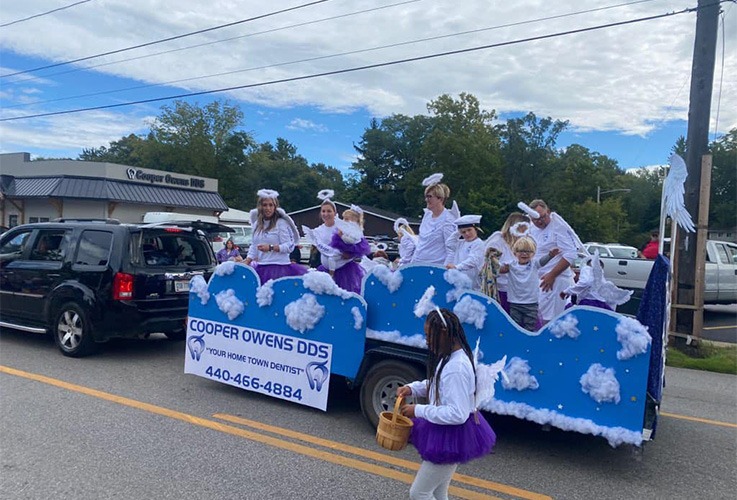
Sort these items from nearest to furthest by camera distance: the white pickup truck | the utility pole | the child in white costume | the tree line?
1. the child in white costume
2. the utility pole
3. the white pickup truck
4. the tree line

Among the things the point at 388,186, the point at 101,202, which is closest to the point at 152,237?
the point at 101,202

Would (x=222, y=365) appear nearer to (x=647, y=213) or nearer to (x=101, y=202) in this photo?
(x=101, y=202)

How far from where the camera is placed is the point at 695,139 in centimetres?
920

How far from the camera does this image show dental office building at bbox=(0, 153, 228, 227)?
100 ft

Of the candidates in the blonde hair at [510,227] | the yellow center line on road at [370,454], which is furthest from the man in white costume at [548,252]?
the yellow center line on road at [370,454]

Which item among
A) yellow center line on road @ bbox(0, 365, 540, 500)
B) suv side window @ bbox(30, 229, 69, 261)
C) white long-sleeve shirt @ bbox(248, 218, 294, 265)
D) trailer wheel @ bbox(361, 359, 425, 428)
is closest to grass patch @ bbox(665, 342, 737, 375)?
trailer wheel @ bbox(361, 359, 425, 428)

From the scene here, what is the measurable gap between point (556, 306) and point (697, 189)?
16.2 feet

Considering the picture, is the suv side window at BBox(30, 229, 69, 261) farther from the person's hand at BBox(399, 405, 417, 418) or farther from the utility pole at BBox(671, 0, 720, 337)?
the utility pole at BBox(671, 0, 720, 337)

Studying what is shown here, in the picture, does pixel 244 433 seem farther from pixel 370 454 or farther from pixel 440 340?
pixel 440 340

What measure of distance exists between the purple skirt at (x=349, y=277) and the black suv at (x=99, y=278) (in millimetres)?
2339

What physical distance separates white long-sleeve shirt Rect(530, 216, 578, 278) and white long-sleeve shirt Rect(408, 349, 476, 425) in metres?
3.19

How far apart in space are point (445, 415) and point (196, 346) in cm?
411

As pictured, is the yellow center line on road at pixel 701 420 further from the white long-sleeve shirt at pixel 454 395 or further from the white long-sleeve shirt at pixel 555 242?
the white long-sleeve shirt at pixel 454 395

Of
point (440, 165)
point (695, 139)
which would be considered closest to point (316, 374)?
point (695, 139)
